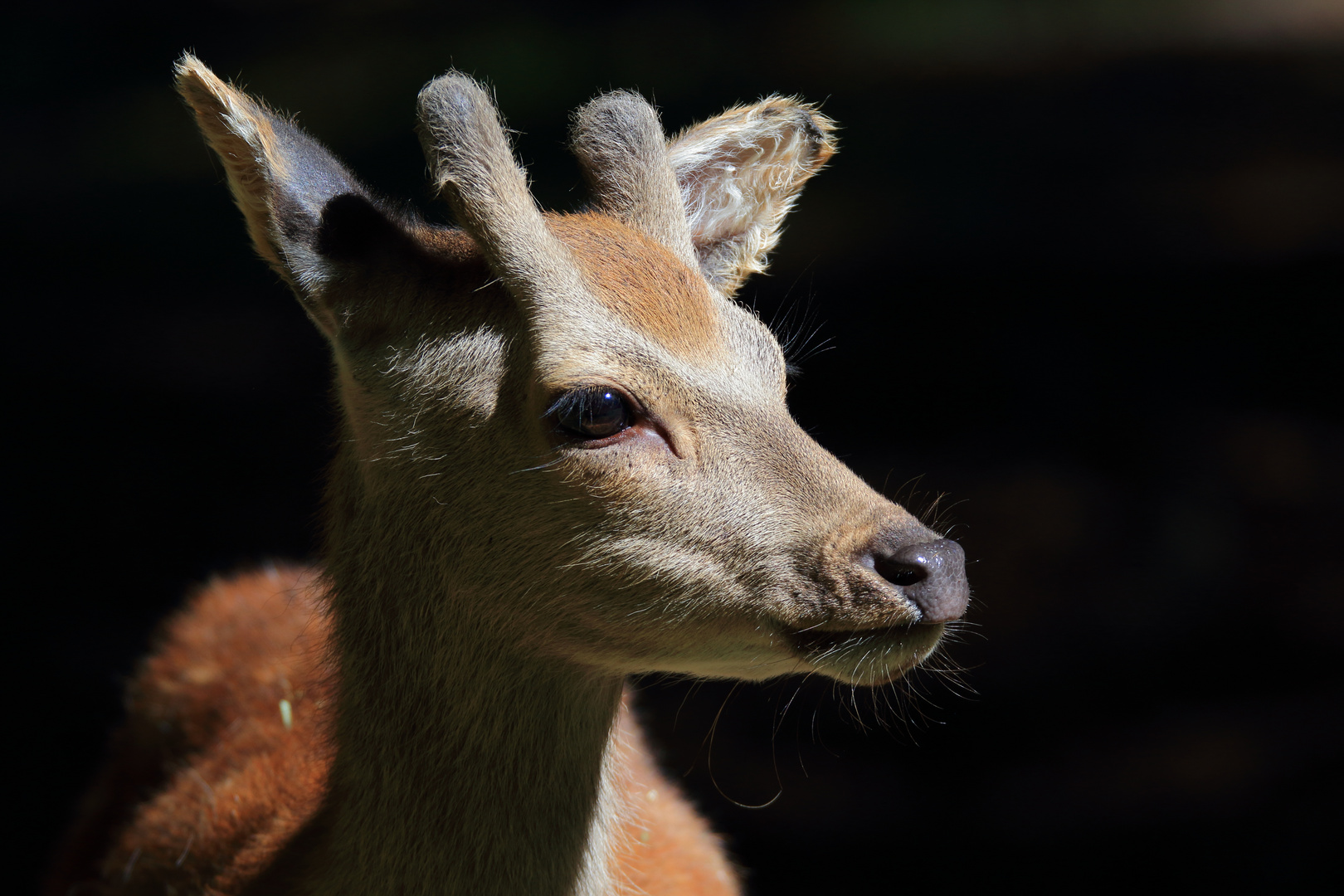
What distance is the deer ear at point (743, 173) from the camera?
245 centimetres

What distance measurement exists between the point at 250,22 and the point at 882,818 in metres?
4.10

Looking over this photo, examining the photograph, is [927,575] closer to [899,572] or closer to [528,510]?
[899,572]

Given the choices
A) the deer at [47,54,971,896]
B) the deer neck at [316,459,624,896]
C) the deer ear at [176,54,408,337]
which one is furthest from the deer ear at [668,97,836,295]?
the deer neck at [316,459,624,896]

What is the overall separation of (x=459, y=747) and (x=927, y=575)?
37.3 inches

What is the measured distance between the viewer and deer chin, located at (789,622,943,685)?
5.48 feet

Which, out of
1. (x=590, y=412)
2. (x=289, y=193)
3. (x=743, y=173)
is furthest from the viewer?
(x=743, y=173)

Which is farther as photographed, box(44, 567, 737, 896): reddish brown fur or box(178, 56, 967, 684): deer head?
box(44, 567, 737, 896): reddish brown fur

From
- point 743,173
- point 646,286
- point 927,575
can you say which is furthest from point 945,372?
point 927,575

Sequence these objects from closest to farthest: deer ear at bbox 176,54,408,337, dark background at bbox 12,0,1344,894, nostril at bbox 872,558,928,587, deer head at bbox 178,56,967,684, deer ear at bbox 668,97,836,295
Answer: nostril at bbox 872,558,928,587 → deer head at bbox 178,56,967,684 → deer ear at bbox 176,54,408,337 → deer ear at bbox 668,97,836,295 → dark background at bbox 12,0,1344,894

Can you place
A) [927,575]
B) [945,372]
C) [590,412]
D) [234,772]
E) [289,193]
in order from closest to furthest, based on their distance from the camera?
[927,575]
[590,412]
[289,193]
[234,772]
[945,372]

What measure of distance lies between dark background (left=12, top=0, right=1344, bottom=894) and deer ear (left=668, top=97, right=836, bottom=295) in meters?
1.61

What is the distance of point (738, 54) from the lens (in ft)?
13.7

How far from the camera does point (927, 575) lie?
1634 mm

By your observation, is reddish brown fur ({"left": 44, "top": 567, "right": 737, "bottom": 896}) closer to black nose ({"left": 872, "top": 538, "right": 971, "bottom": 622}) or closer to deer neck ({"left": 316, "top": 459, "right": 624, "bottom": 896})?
deer neck ({"left": 316, "top": 459, "right": 624, "bottom": 896})
